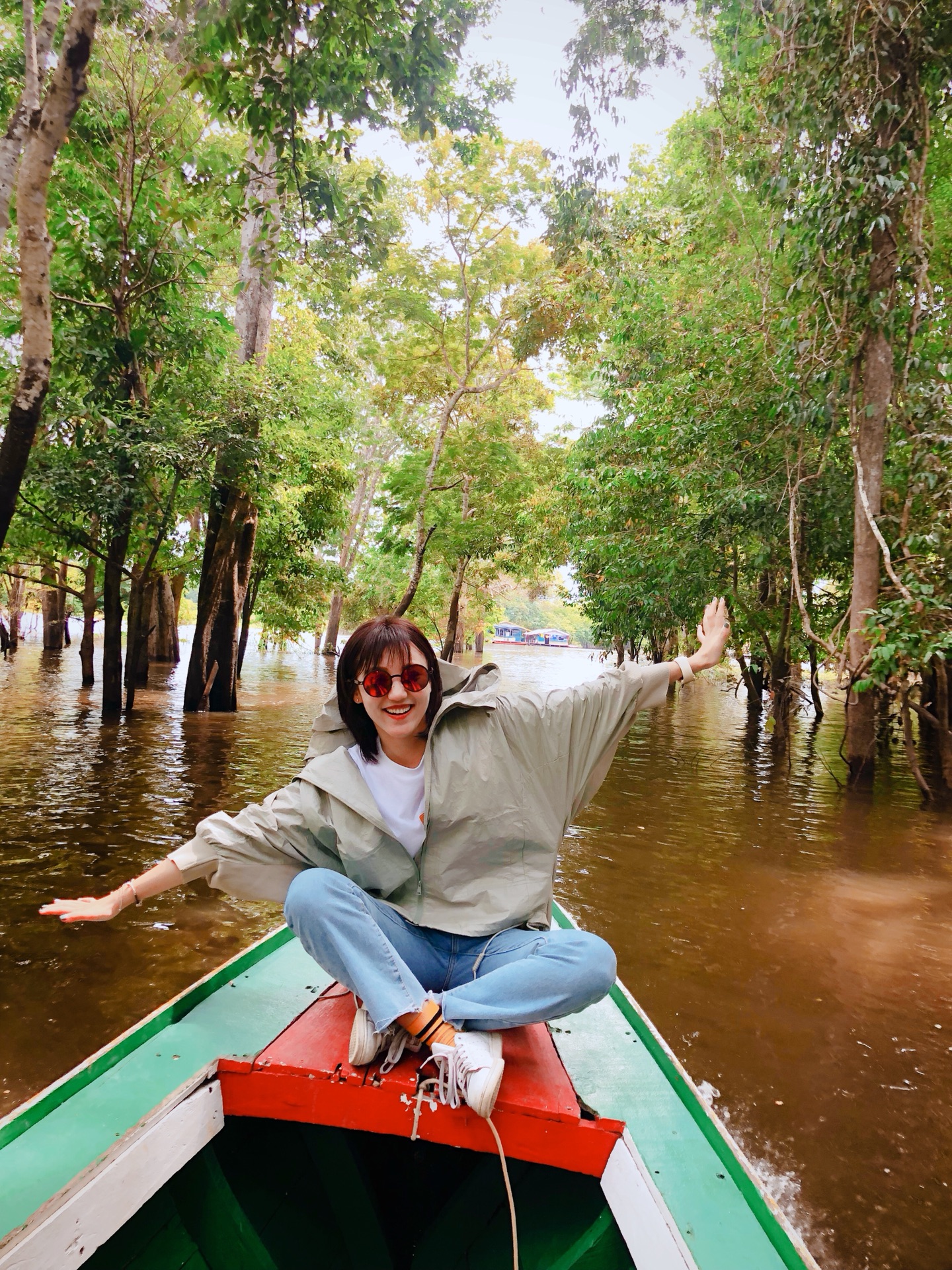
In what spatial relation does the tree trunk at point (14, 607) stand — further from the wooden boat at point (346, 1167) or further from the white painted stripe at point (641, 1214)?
the white painted stripe at point (641, 1214)

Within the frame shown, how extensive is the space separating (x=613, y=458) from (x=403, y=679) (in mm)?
10166

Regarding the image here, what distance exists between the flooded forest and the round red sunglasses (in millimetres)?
709

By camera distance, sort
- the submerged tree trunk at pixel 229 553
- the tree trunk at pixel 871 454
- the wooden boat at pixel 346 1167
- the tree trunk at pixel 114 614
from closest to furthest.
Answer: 1. the wooden boat at pixel 346 1167
2. the tree trunk at pixel 871 454
3. the tree trunk at pixel 114 614
4. the submerged tree trunk at pixel 229 553

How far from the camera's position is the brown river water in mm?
2777

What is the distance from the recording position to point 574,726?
2.26 metres

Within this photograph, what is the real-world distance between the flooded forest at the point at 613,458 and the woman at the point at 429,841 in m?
0.73

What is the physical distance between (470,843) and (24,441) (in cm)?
442

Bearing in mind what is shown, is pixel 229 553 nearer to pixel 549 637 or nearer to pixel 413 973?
pixel 413 973

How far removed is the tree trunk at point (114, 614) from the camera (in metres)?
9.60

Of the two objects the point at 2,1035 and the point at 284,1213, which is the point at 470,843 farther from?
the point at 2,1035

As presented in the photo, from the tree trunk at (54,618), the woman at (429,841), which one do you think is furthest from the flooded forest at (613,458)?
the tree trunk at (54,618)

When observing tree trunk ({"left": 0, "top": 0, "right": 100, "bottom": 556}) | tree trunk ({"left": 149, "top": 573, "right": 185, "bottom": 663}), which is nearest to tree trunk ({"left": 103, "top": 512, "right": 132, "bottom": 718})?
tree trunk ({"left": 0, "top": 0, "right": 100, "bottom": 556})

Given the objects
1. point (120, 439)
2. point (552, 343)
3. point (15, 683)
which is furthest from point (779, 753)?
point (15, 683)

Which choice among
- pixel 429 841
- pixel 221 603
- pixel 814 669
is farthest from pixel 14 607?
pixel 429 841
